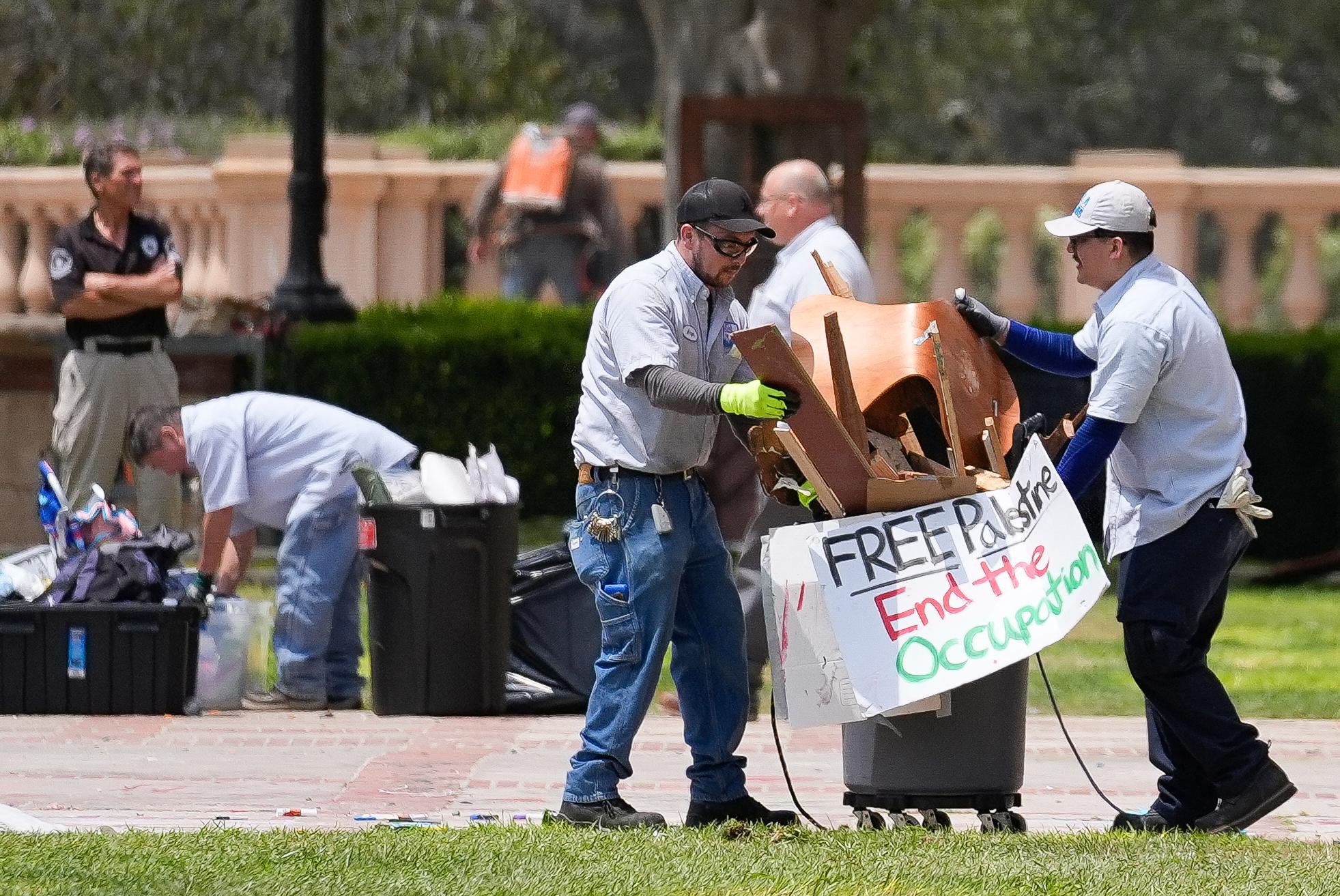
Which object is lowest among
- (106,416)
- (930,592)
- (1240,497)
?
(106,416)

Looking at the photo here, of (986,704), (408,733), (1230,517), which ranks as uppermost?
(1230,517)

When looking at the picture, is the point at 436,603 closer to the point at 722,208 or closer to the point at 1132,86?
the point at 722,208

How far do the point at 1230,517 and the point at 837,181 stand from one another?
6.29 meters

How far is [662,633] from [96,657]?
10.9 feet

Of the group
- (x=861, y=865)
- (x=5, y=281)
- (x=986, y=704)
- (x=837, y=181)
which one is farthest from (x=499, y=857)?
(x=5, y=281)

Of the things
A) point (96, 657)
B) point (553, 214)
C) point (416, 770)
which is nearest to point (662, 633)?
point (416, 770)

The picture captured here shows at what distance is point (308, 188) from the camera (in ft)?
44.9

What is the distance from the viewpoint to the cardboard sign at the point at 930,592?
6.85 meters

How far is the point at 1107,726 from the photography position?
9.62m

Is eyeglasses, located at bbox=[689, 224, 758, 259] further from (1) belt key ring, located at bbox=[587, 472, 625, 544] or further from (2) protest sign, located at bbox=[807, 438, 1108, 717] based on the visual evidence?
(2) protest sign, located at bbox=[807, 438, 1108, 717]

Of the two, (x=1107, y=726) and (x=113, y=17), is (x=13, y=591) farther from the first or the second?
(x=113, y=17)

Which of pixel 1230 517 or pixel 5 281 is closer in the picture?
pixel 1230 517

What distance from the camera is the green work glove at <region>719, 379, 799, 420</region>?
6.67 meters

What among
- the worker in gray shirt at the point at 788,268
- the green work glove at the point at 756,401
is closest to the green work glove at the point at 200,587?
the worker in gray shirt at the point at 788,268
